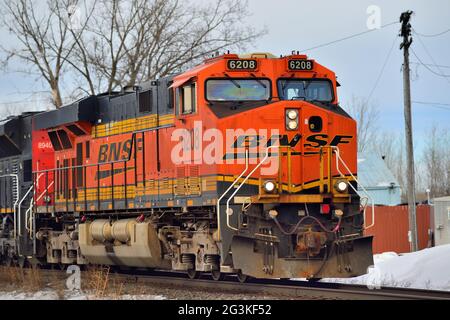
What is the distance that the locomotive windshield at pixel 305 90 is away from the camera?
13945 mm

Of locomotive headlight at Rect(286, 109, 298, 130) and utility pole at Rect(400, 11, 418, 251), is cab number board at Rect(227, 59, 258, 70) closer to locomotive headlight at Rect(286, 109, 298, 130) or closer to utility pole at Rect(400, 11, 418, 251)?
locomotive headlight at Rect(286, 109, 298, 130)

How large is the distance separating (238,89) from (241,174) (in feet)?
5.28

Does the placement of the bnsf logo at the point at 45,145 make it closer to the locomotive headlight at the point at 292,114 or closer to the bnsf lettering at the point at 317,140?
the locomotive headlight at the point at 292,114

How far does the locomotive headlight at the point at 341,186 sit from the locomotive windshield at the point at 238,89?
1.98 m

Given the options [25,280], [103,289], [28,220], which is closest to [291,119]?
[103,289]

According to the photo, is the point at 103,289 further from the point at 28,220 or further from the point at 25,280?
the point at 28,220

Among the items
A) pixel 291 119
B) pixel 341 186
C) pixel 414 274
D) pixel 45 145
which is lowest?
pixel 414 274

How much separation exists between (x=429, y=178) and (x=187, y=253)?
82.8 metres

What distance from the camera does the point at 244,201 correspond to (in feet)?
42.9

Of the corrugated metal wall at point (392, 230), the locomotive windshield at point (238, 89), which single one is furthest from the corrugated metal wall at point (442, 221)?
the locomotive windshield at point (238, 89)

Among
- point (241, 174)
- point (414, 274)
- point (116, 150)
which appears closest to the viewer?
point (241, 174)

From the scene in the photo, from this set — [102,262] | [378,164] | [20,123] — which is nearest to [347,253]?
[102,262]

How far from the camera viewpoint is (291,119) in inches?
531

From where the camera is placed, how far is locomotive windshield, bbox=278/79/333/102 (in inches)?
549
